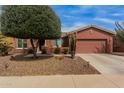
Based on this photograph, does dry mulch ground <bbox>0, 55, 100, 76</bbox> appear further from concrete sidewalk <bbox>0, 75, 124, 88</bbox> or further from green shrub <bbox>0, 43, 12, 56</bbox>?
green shrub <bbox>0, 43, 12, 56</bbox>

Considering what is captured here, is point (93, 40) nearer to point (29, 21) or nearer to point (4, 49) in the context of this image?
point (4, 49)

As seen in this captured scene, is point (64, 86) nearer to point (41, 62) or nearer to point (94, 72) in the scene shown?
point (94, 72)

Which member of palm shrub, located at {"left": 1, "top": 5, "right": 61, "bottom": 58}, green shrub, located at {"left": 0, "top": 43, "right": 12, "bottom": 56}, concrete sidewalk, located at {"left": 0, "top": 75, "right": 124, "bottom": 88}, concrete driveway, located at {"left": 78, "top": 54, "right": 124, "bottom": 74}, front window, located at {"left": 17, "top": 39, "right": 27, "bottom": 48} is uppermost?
palm shrub, located at {"left": 1, "top": 5, "right": 61, "bottom": 58}

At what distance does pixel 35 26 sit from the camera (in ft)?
Answer: 61.8

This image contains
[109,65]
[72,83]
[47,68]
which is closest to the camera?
[72,83]

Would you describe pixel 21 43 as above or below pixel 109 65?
above

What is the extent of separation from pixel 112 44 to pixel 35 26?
17828 millimetres

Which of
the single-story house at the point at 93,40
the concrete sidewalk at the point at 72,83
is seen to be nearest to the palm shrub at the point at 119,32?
the single-story house at the point at 93,40

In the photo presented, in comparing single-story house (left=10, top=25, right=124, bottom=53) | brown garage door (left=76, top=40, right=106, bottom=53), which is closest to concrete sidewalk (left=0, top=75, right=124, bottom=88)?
single-story house (left=10, top=25, right=124, bottom=53)

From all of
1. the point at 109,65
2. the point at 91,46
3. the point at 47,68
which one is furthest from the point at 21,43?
the point at 47,68

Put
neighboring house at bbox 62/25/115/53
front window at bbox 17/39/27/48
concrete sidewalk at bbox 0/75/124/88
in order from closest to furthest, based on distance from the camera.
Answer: concrete sidewalk at bbox 0/75/124/88 < front window at bbox 17/39/27/48 < neighboring house at bbox 62/25/115/53

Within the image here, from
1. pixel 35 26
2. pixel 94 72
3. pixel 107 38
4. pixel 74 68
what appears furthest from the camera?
pixel 107 38

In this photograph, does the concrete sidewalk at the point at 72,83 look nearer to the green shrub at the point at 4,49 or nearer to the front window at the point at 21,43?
the green shrub at the point at 4,49
